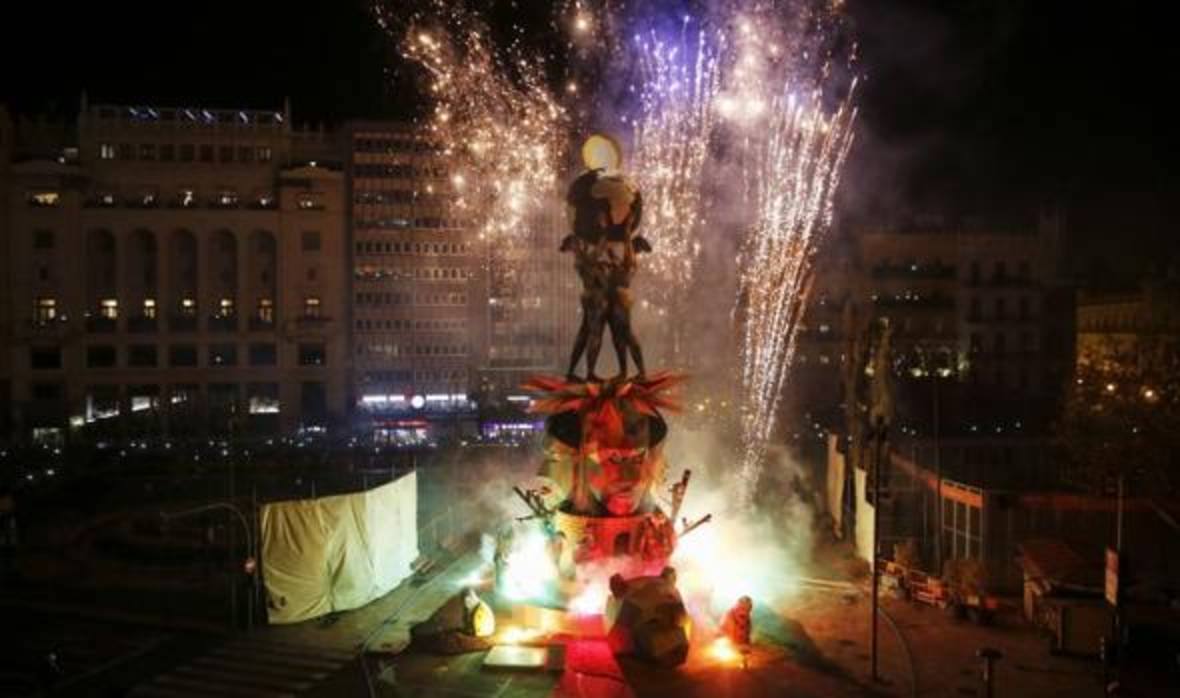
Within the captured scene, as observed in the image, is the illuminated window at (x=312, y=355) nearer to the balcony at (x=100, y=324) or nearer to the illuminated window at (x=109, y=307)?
the balcony at (x=100, y=324)

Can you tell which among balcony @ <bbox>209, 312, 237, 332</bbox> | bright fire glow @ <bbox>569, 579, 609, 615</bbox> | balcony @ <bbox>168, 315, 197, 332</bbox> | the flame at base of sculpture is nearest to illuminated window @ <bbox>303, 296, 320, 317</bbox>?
balcony @ <bbox>209, 312, 237, 332</bbox>

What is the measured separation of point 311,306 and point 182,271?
10730 mm

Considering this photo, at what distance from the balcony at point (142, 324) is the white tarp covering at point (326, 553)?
2248 inches

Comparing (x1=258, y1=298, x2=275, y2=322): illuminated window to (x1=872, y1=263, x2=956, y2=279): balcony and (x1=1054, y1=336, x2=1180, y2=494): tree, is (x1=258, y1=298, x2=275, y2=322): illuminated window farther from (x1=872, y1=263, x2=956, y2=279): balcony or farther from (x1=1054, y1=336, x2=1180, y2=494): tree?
(x1=1054, y1=336, x2=1180, y2=494): tree

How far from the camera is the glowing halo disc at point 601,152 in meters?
29.1

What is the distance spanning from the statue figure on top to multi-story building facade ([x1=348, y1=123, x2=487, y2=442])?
51.6m

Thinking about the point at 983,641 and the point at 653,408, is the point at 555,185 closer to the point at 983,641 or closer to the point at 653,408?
the point at 653,408

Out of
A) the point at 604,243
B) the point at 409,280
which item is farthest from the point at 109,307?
the point at 604,243

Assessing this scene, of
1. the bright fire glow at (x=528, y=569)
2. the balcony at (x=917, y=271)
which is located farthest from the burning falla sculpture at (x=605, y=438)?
the balcony at (x=917, y=271)

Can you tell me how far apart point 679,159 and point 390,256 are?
46.7 metres

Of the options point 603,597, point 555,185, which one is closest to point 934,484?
point 603,597

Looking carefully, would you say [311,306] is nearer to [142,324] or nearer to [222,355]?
[222,355]

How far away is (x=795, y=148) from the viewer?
36.0 meters

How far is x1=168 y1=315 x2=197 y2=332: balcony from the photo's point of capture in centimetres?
7975
